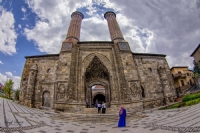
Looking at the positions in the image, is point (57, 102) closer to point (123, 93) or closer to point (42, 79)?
point (42, 79)

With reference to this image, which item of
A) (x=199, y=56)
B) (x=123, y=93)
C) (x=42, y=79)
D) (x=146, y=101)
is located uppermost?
(x=199, y=56)

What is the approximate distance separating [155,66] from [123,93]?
7464 mm

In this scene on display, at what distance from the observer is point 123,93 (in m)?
11.3

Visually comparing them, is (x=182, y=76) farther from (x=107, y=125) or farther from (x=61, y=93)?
(x=61, y=93)

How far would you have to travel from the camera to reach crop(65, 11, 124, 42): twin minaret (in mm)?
15414

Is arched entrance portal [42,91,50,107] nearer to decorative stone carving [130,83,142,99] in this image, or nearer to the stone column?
the stone column

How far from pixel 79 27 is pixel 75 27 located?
0.77 metres

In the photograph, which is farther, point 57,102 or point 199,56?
point 199,56

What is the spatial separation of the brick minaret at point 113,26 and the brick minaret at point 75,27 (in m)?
4.71

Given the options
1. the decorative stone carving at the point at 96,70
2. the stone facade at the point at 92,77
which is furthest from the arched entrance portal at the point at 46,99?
the decorative stone carving at the point at 96,70

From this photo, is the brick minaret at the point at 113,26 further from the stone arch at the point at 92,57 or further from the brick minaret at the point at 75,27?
the brick minaret at the point at 75,27

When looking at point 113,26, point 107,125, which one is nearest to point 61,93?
point 107,125

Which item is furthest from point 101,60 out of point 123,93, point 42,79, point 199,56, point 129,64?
point 199,56

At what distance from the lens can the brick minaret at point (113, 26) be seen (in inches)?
624
